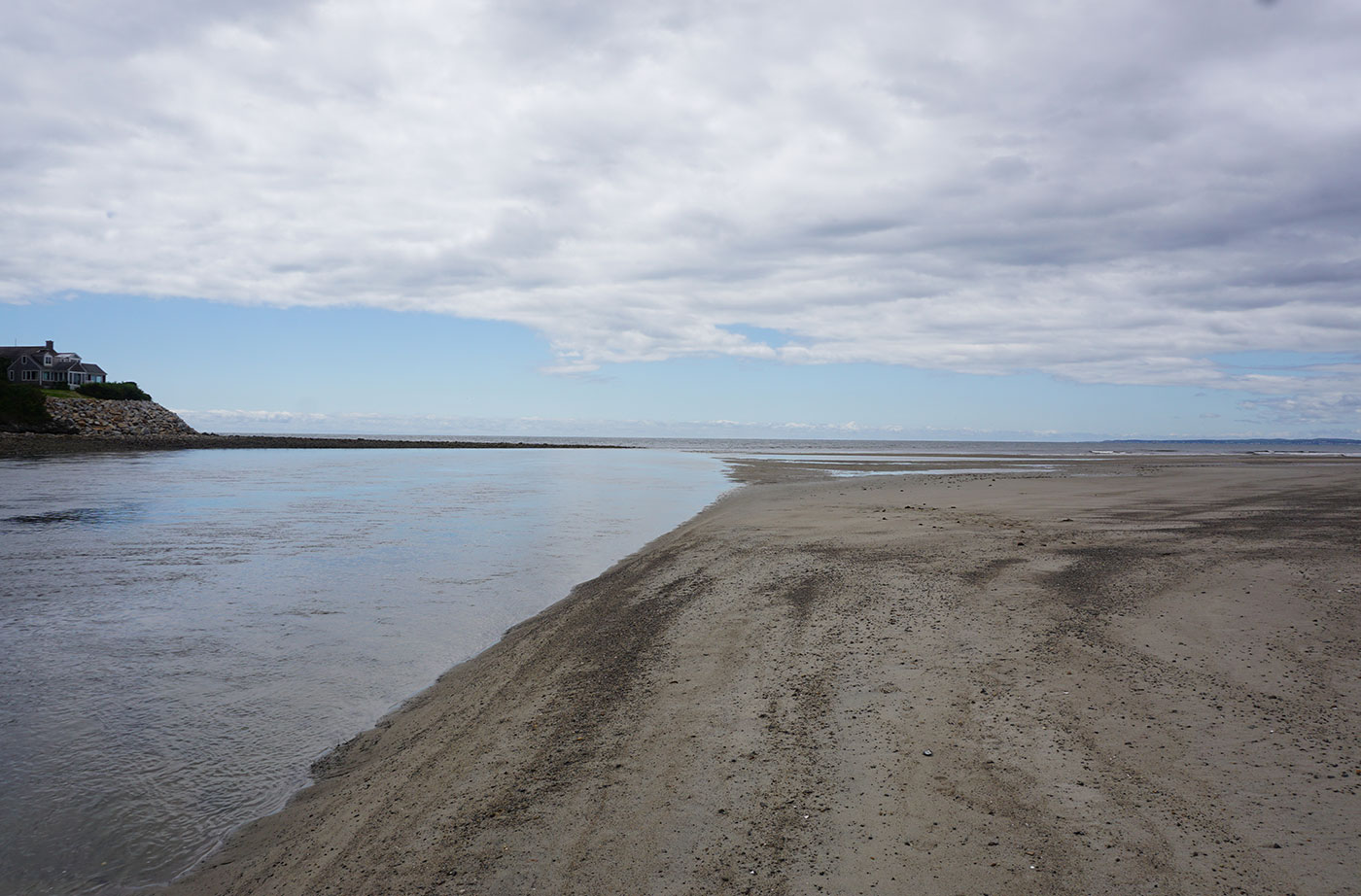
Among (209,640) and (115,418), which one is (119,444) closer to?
(115,418)

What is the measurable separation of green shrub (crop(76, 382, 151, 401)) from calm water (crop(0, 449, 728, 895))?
78719 mm

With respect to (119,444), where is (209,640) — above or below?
below

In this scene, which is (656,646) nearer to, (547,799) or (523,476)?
(547,799)

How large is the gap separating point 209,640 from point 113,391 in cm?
9995

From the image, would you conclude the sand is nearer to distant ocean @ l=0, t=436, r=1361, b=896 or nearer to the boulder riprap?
distant ocean @ l=0, t=436, r=1361, b=896

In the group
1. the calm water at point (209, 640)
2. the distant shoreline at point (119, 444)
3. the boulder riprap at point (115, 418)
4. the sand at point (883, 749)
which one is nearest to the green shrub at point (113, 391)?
the boulder riprap at point (115, 418)

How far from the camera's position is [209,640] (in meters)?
9.11

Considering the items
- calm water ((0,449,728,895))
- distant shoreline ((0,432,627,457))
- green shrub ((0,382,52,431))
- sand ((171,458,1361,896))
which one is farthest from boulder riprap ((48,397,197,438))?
sand ((171,458,1361,896))

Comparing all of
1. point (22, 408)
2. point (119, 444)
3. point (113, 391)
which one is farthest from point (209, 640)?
point (113, 391)

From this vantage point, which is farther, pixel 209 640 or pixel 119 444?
pixel 119 444

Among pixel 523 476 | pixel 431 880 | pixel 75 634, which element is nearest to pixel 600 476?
pixel 523 476

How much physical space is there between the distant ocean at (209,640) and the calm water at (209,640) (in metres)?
0.02

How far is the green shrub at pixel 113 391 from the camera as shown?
86.3m

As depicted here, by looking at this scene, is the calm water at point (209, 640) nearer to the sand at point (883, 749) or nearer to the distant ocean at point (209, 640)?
the distant ocean at point (209, 640)
